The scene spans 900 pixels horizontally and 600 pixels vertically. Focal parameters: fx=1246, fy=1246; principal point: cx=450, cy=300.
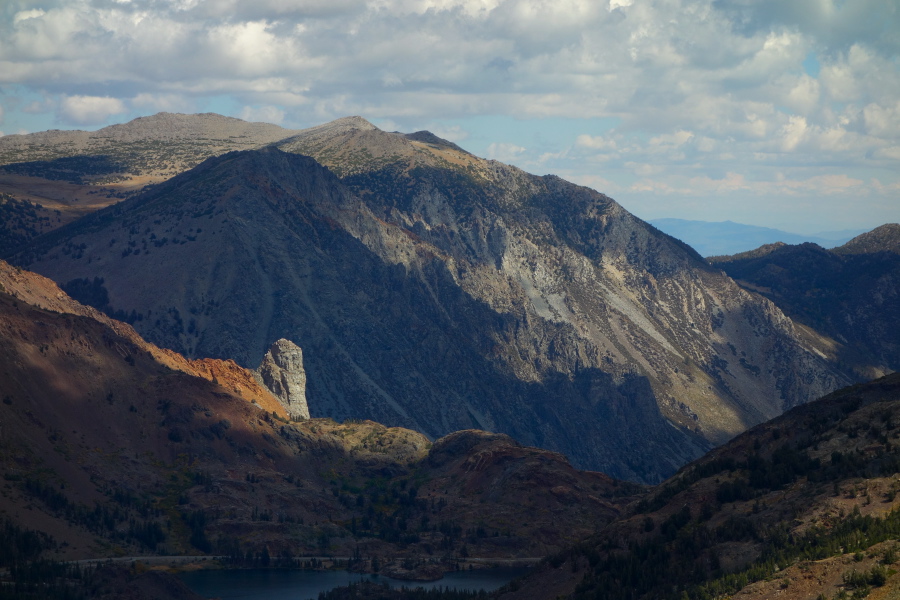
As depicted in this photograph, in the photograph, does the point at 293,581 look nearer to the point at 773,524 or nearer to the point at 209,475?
the point at 209,475

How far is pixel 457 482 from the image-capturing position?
178 m

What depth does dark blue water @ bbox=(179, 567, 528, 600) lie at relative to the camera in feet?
438

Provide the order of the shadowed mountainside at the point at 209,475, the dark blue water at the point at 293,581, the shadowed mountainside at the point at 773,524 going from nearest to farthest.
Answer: the shadowed mountainside at the point at 773,524 → the dark blue water at the point at 293,581 → the shadowed mountainside at the point at 209,475

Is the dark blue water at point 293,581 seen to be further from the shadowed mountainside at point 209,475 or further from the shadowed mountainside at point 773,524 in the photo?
the shadowed mountainside at point 773,524

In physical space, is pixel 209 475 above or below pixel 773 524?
below

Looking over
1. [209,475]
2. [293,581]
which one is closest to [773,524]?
[293,581]

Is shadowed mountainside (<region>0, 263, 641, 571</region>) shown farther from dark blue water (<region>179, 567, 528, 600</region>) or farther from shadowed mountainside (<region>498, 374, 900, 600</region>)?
shadowed mountainside (<region>498, 374, 900, 600</region>)

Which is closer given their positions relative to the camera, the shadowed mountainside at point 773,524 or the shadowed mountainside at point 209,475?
the shadowed mountainside at point 773,524

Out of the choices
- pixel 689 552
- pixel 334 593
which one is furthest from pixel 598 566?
pixel 334 593

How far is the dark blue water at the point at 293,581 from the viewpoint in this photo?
13362 cm

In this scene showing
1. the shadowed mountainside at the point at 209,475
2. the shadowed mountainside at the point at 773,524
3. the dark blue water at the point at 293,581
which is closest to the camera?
the shadowed mountainside at the point at 773,524

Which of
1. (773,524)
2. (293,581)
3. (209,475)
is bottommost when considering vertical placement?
(293,581)

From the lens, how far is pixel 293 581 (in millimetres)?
141750

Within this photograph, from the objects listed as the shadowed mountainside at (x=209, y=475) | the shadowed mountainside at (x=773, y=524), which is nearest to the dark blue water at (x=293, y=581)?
the shadowed mountainside at (x=209, y=475)
